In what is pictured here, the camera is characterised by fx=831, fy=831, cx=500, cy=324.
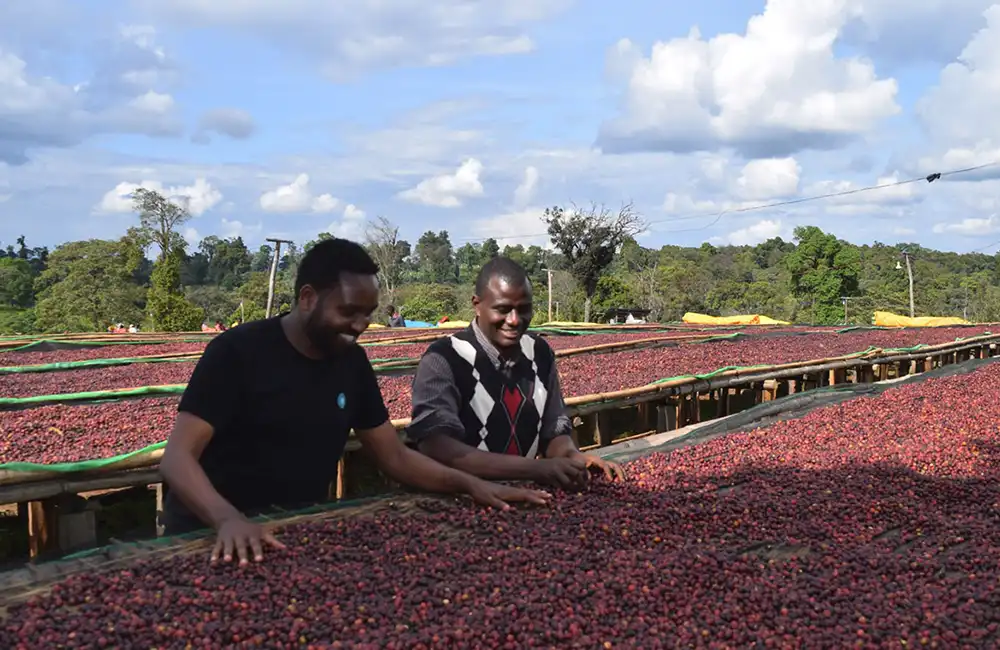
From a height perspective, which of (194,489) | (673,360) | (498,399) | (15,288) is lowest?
(673,360)

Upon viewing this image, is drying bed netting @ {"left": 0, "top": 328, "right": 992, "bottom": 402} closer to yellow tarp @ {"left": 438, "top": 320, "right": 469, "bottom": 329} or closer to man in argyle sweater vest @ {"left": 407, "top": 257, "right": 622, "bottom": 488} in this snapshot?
man in argyle sweater vest @ {"left": 407, "top": 257, "right": 622, "bottom": 488}

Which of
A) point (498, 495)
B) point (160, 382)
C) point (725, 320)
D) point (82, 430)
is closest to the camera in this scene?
point (498, 495)

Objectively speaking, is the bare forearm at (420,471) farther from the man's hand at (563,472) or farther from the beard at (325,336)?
the beard at (325,336)

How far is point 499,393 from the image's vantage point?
297 centimetres

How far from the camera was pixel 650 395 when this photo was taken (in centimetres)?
756

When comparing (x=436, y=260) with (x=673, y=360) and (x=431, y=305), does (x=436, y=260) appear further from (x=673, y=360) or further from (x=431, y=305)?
(x=673, y=360)

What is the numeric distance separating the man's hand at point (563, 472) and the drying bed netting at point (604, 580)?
0.26ft

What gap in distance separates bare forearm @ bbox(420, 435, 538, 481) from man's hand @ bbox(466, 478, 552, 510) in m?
0.10

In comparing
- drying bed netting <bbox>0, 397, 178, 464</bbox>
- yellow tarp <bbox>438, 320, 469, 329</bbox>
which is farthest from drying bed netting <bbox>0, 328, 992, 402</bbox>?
yellow tarp <bbox>438, 320, 469, 329</bbox>

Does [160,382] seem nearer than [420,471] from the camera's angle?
No

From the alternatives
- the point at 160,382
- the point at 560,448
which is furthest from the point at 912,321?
the point at 560,448

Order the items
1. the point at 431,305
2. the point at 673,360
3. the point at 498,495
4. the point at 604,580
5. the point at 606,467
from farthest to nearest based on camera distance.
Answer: the point at 431,305 → the point at 673,360 → the point at 606,467 → the point at 498,495 → the point at 604,580

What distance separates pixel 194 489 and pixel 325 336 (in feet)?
1.72

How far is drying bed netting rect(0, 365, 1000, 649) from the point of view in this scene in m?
1.77
